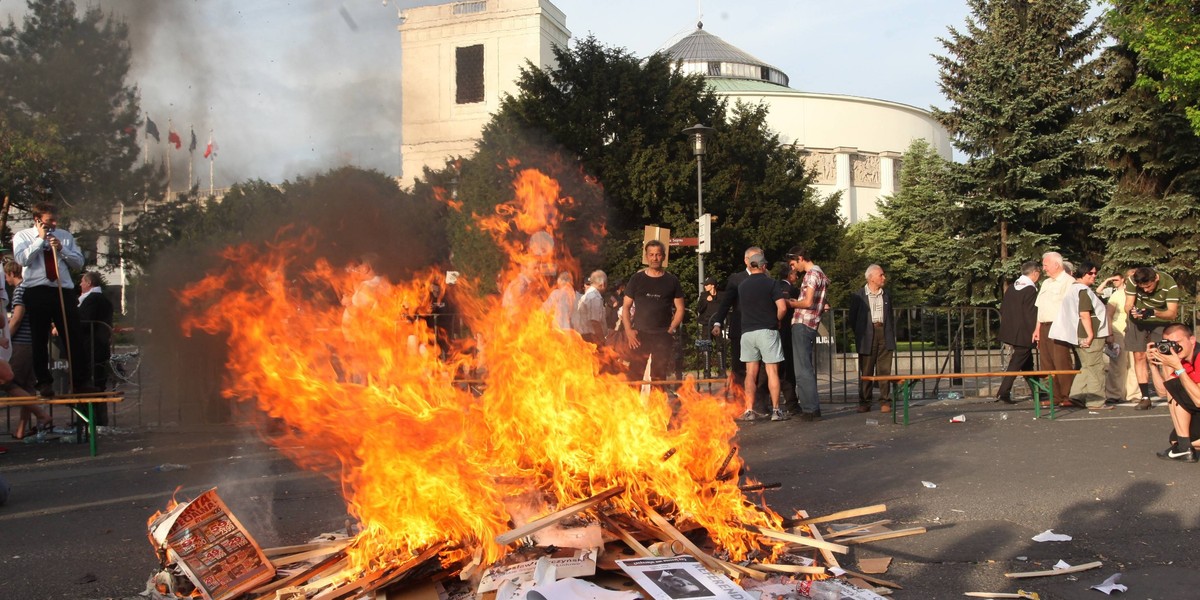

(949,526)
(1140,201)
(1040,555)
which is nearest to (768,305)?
(949,526)

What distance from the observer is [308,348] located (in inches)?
227

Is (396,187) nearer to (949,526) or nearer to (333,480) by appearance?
(333,480)

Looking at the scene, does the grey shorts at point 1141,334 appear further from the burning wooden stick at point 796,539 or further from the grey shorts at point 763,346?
the burning wooden stick at point 796,539

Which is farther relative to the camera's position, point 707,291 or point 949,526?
point 707,291

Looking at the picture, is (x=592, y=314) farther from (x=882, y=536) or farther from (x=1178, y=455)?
(x=882, y=536)

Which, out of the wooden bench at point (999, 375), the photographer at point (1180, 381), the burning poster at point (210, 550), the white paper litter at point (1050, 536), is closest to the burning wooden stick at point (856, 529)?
the white paper litter at point (1050, 536)

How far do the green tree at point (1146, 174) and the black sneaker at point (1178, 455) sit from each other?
24418mm

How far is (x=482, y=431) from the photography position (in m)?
4.78

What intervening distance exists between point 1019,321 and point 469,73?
26.6ft

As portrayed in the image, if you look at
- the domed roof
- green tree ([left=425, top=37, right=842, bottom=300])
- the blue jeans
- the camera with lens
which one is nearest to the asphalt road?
the blue jeans

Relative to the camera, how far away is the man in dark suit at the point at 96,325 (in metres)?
10.7

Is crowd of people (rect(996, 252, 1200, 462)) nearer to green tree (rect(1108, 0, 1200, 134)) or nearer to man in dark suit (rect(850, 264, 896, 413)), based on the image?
man in dark suit (rect(850, 264, 896, 413))

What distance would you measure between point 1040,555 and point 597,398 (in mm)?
2352

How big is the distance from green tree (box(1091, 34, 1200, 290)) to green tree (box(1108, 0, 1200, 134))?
2557 millimetres
